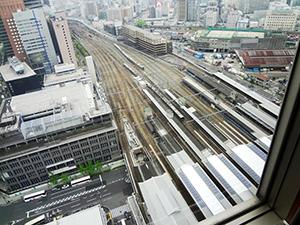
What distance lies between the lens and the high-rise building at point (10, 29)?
263 inches

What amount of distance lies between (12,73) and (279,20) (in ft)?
30.4

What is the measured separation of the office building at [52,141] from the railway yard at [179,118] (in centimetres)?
48

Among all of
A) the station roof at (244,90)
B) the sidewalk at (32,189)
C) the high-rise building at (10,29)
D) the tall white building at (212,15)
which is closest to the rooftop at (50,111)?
the sidewalk at (32,189)

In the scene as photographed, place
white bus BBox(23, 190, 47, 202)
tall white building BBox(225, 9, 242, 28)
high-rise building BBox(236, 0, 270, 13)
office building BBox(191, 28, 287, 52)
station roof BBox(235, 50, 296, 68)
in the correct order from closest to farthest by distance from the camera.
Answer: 1. white bus BBox(23, 190, 47, 202)
2. station roof BBox(235, 50, 296, 68)
3. office building BBox(191, 28, 287, 52)
4. high-rise building BBox(236, 0, 270, 13)
5. tall white building BBox(225, 9, 242, 28)

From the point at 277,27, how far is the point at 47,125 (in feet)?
29.4

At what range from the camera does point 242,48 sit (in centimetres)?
819

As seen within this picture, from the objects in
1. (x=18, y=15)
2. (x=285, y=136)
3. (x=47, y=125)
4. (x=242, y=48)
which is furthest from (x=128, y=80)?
(x=285, y=136)

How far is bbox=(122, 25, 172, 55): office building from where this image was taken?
807cm

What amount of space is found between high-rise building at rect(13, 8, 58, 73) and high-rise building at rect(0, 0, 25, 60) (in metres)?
0.40

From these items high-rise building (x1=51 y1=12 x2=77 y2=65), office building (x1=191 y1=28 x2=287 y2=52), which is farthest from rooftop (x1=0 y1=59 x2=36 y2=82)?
office building (x1=191 y1=28 x2=287 y2=52)

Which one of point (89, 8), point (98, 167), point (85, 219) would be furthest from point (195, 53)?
point (89, 8)

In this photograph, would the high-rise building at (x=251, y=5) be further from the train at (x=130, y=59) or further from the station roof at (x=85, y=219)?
the station roof at (x=85, y=219)

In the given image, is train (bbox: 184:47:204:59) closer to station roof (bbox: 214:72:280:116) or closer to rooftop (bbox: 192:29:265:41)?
rooftop (bbox: 192:29:265:41)

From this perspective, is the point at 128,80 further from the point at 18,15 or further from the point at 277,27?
the point at 277,27
